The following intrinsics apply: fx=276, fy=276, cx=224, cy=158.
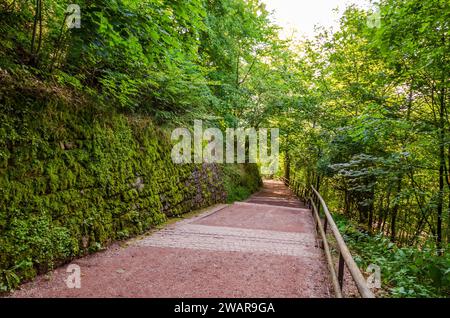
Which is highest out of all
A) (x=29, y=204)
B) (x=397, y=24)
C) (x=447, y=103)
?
(x=397, y=24)

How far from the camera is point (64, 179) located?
172 inches

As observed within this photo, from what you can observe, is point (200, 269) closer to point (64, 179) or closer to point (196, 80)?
point (64, 179)

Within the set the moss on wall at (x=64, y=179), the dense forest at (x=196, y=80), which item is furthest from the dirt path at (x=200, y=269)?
the dense forest at (x=196, y=80)

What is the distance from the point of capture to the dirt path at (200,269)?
3.49m

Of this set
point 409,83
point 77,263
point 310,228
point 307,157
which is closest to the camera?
point 77,263

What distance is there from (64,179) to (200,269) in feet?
8.41

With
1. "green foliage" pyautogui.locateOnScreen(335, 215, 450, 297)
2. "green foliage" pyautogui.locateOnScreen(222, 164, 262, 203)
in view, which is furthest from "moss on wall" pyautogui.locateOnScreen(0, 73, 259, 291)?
"green foliage" pyautogui.locateOnScreen(222, 164, 262, 203)

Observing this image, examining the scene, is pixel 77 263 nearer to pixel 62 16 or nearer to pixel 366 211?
pixel 62 16

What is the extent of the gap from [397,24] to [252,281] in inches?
206

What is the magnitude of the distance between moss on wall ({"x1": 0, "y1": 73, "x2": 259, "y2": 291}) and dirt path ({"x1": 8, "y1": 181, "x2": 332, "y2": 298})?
0.36 m

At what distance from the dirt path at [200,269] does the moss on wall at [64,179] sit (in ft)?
1.17

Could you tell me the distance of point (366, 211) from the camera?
39.2ft

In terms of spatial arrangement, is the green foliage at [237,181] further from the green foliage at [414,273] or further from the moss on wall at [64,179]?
the green foliage at [414,273]
